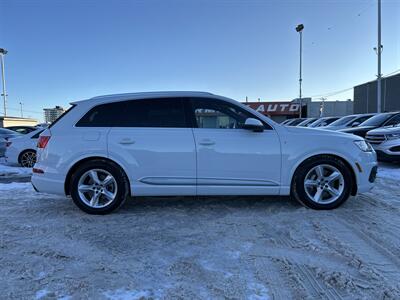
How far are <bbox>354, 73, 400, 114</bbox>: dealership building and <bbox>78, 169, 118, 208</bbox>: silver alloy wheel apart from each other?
35.8m

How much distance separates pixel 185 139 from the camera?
14.0 feet

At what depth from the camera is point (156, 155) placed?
4.25 metres

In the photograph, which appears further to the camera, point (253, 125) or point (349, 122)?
point (349, 122)

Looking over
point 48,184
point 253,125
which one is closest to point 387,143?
point 253,125

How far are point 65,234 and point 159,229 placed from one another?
113 cm

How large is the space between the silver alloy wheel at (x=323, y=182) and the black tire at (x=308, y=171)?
31mm

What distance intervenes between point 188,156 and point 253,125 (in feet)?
3.29

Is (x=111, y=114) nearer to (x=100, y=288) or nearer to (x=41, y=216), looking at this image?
(x=41, y=216)

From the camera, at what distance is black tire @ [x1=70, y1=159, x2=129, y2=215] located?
4.27m

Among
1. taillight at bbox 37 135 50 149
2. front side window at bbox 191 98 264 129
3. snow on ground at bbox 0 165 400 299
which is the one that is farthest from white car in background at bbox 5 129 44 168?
front side window at bbox 191 98 264 129

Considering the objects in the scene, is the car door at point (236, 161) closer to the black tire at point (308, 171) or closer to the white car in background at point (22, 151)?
the black tire at point (308, 171)

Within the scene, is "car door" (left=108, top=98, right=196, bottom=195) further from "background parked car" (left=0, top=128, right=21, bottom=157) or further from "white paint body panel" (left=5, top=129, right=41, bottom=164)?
"background parked car" (left=0, top=128, right=21, bottom=157)

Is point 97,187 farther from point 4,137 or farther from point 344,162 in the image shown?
point 4,137

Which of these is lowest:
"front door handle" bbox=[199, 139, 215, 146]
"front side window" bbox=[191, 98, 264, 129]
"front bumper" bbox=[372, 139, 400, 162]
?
"front bumper" bbox=[372, 139, 400, 162]
